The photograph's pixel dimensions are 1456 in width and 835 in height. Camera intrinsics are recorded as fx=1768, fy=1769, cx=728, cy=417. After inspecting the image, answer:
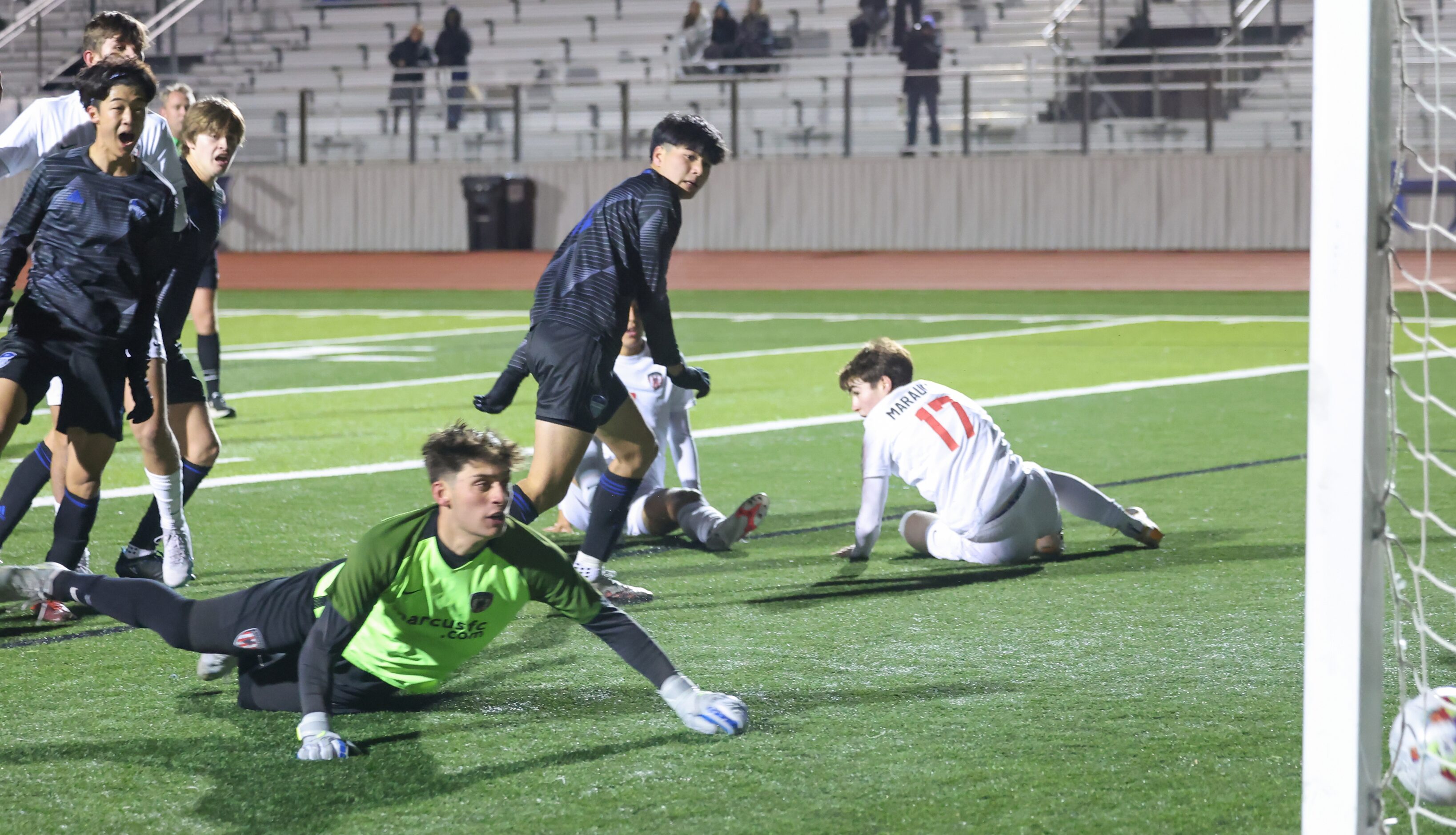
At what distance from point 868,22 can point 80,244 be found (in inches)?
970

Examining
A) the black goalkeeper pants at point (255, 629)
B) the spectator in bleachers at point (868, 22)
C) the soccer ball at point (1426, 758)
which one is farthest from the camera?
the spectator in bleachers at point (868, 22)

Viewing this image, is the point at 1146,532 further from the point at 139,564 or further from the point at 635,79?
the point at 635,79

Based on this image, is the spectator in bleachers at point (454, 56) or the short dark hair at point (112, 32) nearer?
the short dark hair at point (112, 32)

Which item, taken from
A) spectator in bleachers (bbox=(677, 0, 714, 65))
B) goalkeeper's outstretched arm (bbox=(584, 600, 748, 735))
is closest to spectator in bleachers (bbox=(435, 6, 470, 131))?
spectator in bleachers (bbox=(677, 0, 714, 65))

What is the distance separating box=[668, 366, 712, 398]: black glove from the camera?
5879 millimetres

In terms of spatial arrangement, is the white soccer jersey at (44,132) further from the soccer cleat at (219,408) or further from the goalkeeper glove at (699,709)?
the soccer cleat at (219,408)

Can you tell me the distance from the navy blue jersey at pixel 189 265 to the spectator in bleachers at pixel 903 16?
22.3m

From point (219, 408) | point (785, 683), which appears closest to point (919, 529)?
point (785, 683)

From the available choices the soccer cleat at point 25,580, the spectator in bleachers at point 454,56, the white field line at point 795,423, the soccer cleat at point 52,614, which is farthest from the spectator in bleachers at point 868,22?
the soccer cleat at point 25,580

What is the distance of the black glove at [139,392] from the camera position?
18.4 feet

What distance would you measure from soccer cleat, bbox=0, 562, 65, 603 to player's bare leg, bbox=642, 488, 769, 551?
8.28 feet

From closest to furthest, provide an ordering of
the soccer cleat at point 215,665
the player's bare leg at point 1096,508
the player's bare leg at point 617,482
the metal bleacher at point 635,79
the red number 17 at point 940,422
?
1. the soccer cleat at point 215,665
2. the player's bare leg at point 617,482
3. the red number 17 at point 940,422
4. the player's bare leg at point 1096,508
5. the metal bleacher at point 635,79

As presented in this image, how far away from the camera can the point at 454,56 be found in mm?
29625

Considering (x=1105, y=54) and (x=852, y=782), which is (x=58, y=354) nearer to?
(x=852, y=782)
